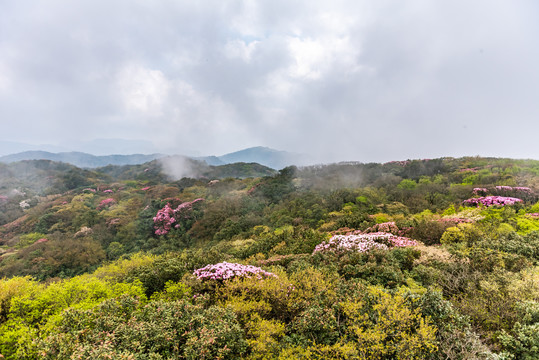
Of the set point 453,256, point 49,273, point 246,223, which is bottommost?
point 49,273

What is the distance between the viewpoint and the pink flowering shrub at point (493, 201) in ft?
40.9

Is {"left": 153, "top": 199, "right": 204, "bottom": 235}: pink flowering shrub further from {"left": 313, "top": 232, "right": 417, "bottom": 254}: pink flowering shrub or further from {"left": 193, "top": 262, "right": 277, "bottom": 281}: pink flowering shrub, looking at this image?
{"left": 313, "top": 232, "right": 417, "bottom": 254}: pink flowering shrub

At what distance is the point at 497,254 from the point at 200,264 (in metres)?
10.0

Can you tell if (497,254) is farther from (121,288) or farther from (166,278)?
(121,288)

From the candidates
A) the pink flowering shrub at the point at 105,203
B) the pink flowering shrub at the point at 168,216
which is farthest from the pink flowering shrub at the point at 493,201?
the pink flowering shrub at the point at 105,203

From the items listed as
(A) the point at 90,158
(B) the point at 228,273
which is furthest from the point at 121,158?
(B) the point at 228,273

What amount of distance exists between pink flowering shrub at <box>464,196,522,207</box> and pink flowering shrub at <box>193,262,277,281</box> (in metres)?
14.4

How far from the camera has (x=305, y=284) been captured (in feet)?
20.4

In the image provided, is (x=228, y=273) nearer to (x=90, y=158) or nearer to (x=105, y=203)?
(x=105, y=203)

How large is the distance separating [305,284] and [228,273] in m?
2.60

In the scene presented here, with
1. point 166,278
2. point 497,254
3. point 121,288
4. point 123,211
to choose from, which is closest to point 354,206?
point 497,254

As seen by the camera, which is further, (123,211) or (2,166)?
(2,166)

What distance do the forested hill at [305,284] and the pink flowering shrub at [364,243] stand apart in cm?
7

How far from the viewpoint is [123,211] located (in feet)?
78.2
